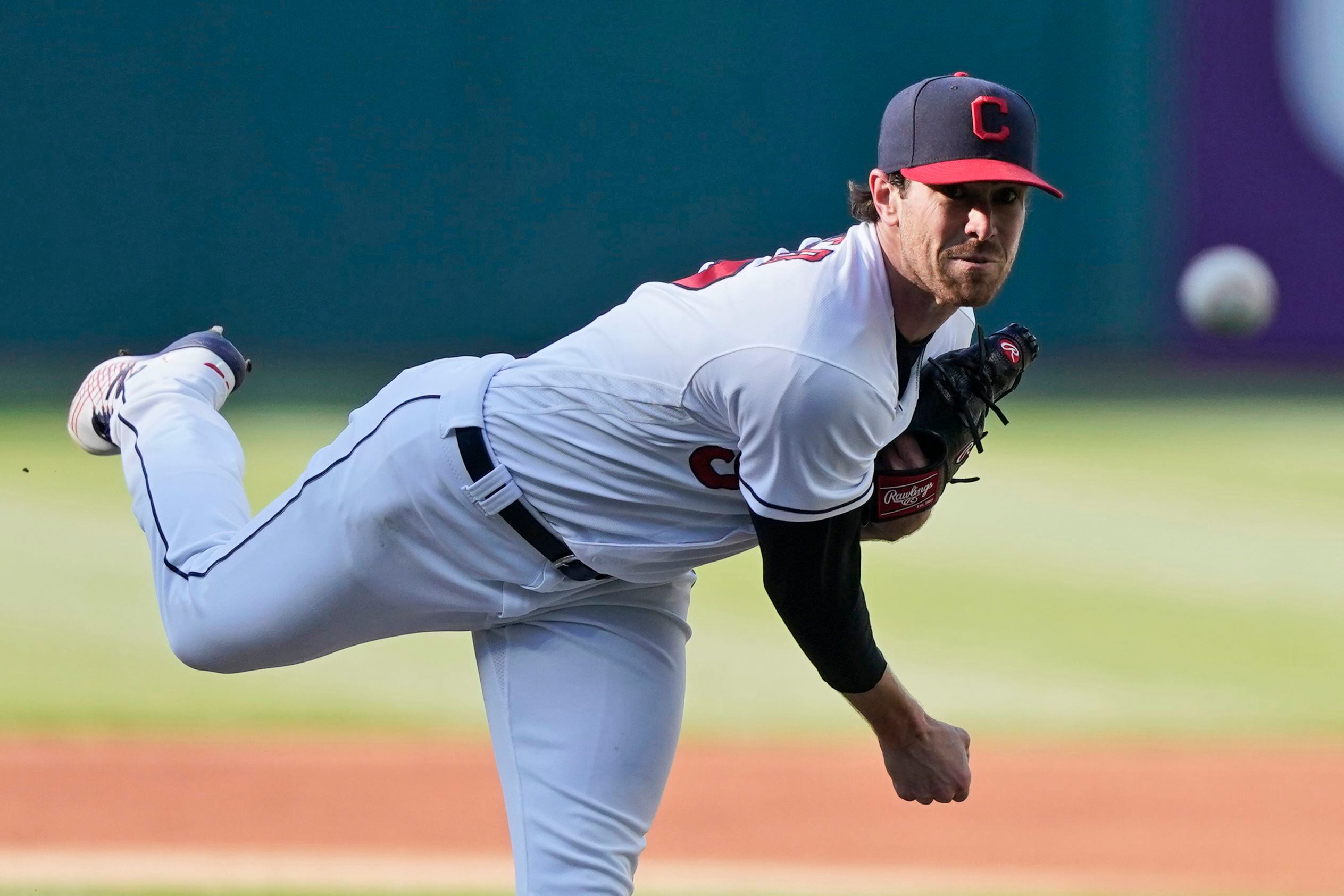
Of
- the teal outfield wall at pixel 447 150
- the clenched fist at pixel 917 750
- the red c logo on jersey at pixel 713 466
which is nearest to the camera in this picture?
the red c logo on jersey at pixel 713 466

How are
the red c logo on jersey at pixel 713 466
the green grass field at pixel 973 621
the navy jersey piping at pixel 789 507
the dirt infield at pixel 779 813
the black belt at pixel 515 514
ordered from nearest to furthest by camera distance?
the navy jersey piping at pixel 789 507 < the red c logo on jersey at pixel 713 466 < the black belt at pixel 515 514 < the dirt infield at pixel 779 813 < the green grass field at pixel 973 621

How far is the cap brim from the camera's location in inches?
89.6

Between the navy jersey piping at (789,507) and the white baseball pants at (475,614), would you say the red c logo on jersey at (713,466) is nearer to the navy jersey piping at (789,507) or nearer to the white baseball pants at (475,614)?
the navy jersey piping at (789,507)

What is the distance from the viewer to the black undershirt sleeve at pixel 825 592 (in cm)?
243

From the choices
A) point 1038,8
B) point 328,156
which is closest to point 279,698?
point 328,156

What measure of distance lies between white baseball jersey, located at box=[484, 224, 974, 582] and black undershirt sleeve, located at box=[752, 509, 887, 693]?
0.04 m

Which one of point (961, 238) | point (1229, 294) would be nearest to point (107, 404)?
point (961, 238)

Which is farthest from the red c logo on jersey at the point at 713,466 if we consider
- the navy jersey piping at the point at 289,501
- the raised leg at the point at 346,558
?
the navy jersey piping at the point at 289,501

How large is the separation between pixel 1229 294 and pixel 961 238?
826 cm

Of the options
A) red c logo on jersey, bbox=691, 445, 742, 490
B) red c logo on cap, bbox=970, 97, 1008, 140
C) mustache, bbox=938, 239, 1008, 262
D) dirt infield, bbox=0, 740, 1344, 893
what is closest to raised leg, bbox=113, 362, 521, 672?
red c logo on jersey, bbox=691, 445, 742, 490

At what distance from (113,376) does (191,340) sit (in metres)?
0.19

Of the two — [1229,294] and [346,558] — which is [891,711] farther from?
[1229,294]

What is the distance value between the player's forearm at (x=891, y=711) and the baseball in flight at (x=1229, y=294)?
7931mm

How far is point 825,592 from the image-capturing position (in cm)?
251
